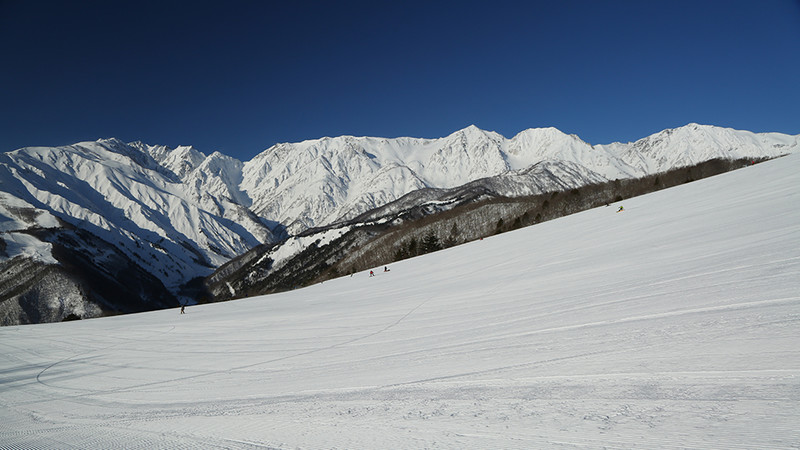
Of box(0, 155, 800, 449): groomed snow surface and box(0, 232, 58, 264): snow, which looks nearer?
box(0, 155, 800, 449): groomed snow surface

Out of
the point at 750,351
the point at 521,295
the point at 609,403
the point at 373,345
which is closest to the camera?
the point at 609,403

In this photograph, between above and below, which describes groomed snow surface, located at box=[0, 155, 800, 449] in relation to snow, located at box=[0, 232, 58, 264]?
below

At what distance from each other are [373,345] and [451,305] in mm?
3750

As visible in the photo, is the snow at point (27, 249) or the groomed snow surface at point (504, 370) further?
the snow at point (27, 249)

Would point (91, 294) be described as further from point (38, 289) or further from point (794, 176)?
point (794, 176)

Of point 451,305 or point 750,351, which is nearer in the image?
point 750,351

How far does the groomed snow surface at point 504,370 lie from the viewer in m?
3.52

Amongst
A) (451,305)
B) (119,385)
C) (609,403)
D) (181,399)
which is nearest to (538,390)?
(609,403)

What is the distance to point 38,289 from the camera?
149250mm

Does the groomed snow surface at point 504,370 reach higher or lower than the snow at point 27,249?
lower

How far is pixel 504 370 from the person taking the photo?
5285 mm

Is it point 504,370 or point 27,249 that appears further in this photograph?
point 27,249

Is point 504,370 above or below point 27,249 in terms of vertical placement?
below

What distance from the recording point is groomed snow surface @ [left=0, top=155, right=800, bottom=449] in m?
3.52
